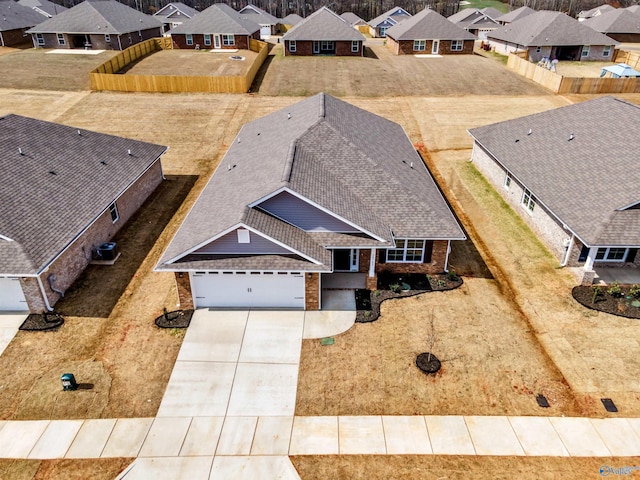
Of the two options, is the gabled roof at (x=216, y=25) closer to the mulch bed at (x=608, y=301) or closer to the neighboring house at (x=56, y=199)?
the neighboring house at (x=56, y=199)

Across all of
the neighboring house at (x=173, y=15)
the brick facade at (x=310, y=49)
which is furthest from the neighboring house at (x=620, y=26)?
the neighboring house at (x=173, y=15)

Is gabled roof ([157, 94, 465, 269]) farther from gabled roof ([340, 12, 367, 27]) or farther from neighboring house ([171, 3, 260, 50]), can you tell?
gabled roof ([340, 12, 367, 27])

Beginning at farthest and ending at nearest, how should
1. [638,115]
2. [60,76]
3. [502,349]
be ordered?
[60,76] < [638,115] < [502,349]

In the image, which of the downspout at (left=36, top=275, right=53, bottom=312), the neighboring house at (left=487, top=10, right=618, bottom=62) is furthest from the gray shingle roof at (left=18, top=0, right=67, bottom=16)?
the downspout at (left=36, top=275, right=53, bottom=312)

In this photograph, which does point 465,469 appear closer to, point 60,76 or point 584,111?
point 584,111

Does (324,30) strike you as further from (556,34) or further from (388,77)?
(556,34)

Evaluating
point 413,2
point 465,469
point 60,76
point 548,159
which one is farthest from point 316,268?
point 413,2

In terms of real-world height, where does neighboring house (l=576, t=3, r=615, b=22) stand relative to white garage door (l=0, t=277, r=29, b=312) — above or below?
above
